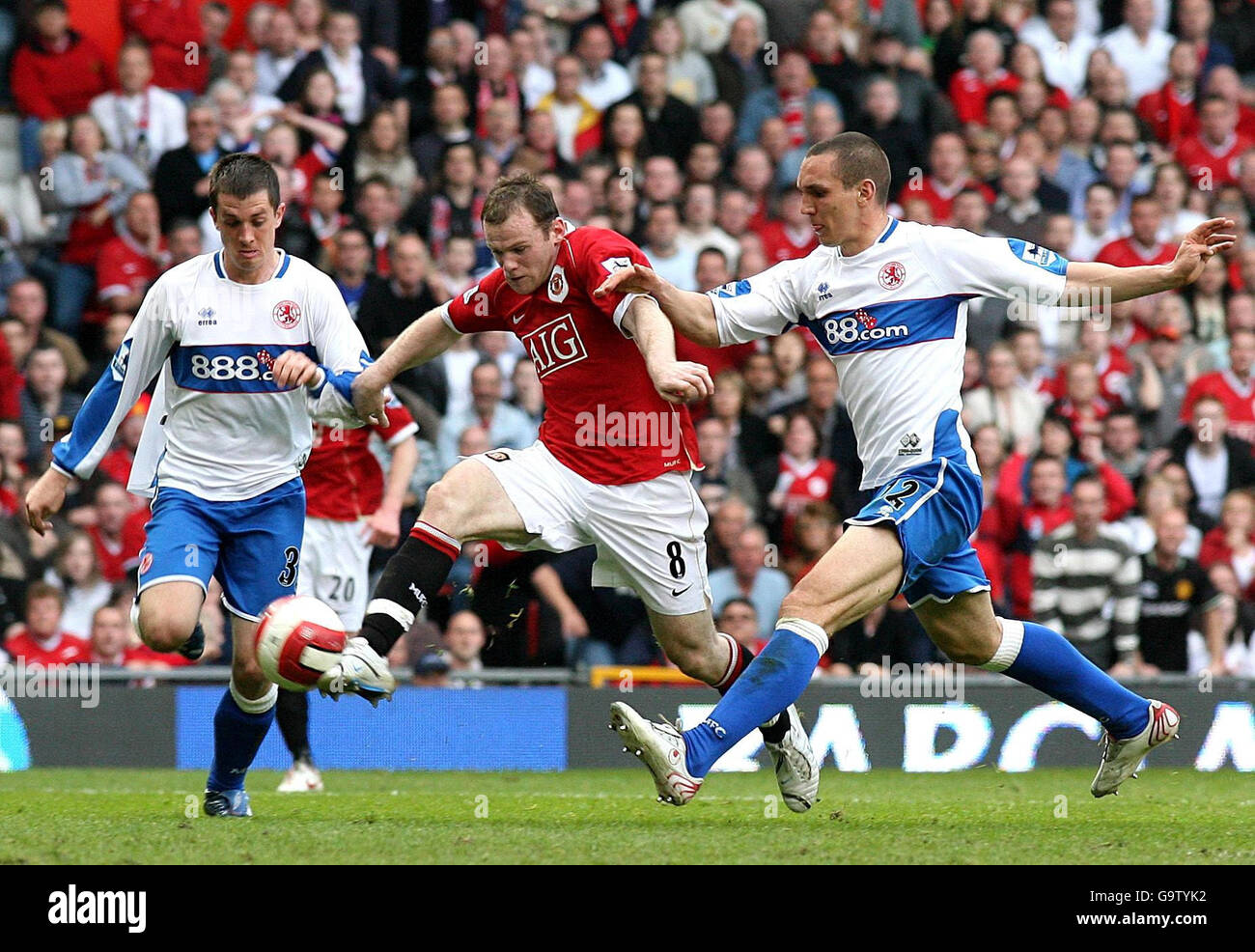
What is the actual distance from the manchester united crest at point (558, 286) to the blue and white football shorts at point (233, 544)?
57.3 inches

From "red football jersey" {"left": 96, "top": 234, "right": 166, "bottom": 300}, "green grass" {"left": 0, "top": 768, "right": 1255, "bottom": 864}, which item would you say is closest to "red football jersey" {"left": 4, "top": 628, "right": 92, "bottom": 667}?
"green grass" {"left": 0, "top": 768, "right": 1255, "bottom": 864}

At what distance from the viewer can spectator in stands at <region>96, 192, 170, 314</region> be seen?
557 inches

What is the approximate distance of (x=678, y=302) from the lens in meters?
7.57

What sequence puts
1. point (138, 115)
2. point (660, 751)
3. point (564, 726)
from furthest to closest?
point (138, 115) → point (564, 726) → point (660, 751)

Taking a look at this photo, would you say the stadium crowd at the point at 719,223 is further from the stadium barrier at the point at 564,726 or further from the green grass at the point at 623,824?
the green grass at the point at 623,824

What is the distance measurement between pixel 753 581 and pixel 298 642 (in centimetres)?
655

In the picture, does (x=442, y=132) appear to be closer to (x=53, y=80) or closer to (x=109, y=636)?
(x=53, y=80)

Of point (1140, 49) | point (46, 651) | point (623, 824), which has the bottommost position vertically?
point (623, 824)

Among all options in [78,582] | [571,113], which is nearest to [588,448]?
[78,582]

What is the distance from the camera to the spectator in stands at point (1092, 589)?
12641 mm

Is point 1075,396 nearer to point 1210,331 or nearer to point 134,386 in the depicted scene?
point 1210,331

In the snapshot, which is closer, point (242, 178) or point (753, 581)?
point (242, 178)

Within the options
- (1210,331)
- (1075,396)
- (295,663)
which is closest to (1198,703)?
(1075,396)
